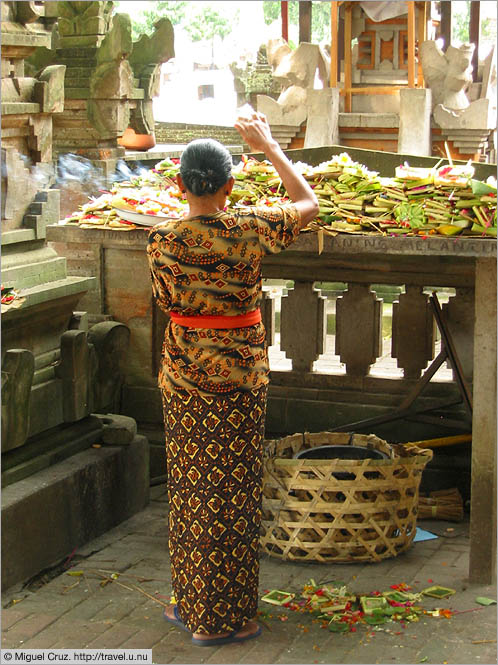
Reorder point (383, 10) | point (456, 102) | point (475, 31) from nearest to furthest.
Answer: point (383, 10)
point (456, 102)
point (475, 31)

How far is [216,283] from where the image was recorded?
381cm

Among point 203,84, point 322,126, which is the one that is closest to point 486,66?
point 322,126

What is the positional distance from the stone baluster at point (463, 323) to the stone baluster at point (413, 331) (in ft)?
0.41

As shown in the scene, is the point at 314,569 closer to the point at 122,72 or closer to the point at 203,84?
the point at 122,72

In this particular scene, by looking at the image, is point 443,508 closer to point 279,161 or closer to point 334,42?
point 279,161

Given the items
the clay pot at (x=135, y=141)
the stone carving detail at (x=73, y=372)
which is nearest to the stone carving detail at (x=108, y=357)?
the stone carving detail at (x=73, y=372)

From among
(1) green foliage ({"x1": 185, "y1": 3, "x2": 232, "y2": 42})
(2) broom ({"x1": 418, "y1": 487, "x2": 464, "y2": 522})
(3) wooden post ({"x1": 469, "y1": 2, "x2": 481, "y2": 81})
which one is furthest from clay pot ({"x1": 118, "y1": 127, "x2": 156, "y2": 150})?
(2) broom ({"x1": 418, "y1": 487, "x2": 464, "y2": 522})

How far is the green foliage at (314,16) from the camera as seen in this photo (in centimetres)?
1956

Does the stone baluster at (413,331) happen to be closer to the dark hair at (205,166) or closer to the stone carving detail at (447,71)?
the dark hair at (205,166)

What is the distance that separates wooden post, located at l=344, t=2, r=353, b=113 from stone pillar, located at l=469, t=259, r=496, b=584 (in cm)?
1335

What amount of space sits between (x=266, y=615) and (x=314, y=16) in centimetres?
1794

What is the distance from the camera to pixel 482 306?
14.6ft

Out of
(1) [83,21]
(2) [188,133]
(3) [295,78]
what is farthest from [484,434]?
(2) [188,133]

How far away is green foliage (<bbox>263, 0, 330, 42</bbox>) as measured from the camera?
19.6 metres
